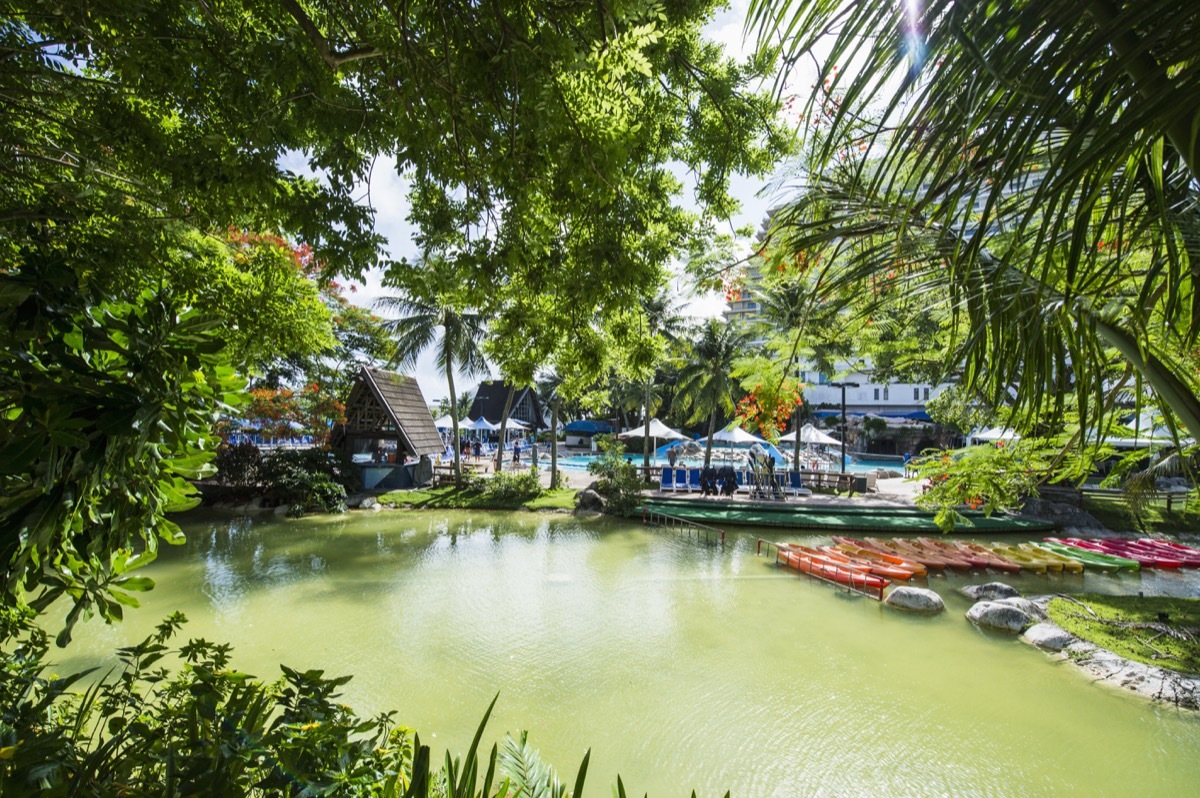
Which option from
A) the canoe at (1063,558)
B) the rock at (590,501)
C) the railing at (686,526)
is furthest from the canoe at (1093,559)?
the rock at (590,501)

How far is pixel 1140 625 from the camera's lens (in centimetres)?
709

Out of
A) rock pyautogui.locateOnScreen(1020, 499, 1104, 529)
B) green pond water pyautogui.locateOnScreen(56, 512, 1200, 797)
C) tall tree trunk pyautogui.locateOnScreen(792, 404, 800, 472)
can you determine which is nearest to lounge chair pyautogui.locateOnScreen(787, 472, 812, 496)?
tall tree trunk pyautogui.locateOnScreen(792, 404, 800, 472)

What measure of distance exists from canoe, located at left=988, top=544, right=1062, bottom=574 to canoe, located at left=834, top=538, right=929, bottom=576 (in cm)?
197

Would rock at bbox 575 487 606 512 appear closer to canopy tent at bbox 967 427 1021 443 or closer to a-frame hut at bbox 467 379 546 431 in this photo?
canopy tent at bbox 967 427 1021 443

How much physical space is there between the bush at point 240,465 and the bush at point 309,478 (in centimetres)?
40

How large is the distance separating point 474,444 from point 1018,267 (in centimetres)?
3053

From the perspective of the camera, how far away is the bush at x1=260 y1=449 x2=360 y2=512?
50.9ft

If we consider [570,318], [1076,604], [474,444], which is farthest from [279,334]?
[474,444]

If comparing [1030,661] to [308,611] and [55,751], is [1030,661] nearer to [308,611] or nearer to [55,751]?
[55,751]

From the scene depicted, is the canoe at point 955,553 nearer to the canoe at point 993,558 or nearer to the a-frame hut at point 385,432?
the canoe at point 993,558

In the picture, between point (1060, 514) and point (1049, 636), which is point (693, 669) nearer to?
point (1049, 636)

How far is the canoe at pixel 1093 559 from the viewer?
1068cm

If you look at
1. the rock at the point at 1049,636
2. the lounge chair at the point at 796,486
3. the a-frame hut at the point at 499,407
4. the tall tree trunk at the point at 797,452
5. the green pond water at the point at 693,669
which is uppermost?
the a-frame hut at the point at 499,407

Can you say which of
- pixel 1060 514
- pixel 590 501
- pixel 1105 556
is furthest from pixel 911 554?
pixel 590 501
